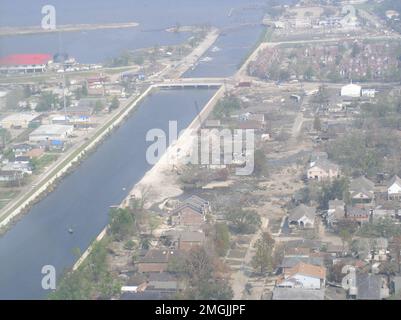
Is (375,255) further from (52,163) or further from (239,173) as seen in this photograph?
(52,163)

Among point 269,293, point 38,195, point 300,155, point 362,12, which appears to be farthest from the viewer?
point 362,12

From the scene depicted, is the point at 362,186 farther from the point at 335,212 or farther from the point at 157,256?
the point at 157,256

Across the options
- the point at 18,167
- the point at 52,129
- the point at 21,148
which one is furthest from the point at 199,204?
the point at 52,129

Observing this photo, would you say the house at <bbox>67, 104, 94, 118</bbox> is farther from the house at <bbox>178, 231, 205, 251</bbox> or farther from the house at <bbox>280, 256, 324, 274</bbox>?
the house at <bbox>280, 256, 324, 274</bbox>

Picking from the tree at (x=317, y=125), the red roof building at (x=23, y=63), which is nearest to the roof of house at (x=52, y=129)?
the tree at (x=317, y=125)

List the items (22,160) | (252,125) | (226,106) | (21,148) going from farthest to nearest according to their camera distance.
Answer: (226,106)
(252,125)
(21,148)
(22,160)

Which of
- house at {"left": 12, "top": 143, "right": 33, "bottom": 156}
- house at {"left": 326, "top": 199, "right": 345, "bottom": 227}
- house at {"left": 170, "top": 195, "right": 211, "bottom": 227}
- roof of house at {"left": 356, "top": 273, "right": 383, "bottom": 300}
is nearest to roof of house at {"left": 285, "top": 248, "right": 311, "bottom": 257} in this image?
roof of house at {"left": 356, "top": 273, "right": 383, "bottom": 300}
